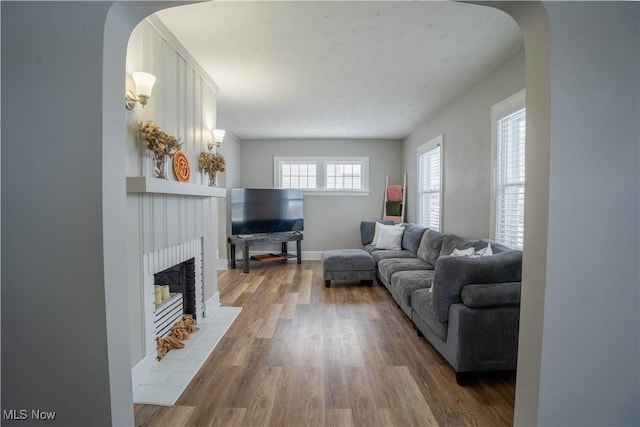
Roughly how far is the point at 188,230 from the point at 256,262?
131 inches

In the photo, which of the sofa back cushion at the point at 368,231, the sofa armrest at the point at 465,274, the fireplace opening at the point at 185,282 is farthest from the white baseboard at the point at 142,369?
the sofa back cushion at the point at 368,231

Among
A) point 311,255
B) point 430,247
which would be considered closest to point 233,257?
point 311,255

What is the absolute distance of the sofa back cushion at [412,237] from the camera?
4422 millimetres

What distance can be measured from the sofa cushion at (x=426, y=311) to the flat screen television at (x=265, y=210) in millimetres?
3548

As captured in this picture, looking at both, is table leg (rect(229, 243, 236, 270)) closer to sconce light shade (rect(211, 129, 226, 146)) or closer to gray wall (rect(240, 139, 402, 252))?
gray wall (rect(240, 139, 402, 252))

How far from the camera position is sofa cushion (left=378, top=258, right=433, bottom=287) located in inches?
142

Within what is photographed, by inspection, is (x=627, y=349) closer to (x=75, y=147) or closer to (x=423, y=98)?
(x=75, y=147)

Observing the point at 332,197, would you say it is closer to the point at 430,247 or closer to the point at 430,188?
the point at 430,188

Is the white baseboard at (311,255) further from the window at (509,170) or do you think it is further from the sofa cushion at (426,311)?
the window at (509,170)

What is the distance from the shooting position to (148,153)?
6.94 feet

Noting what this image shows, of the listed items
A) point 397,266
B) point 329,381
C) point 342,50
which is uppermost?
point 342,50

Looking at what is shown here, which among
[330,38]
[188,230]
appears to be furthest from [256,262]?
[330,38]

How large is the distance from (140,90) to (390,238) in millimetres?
3994

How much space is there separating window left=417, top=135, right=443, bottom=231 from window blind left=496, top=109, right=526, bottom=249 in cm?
141
